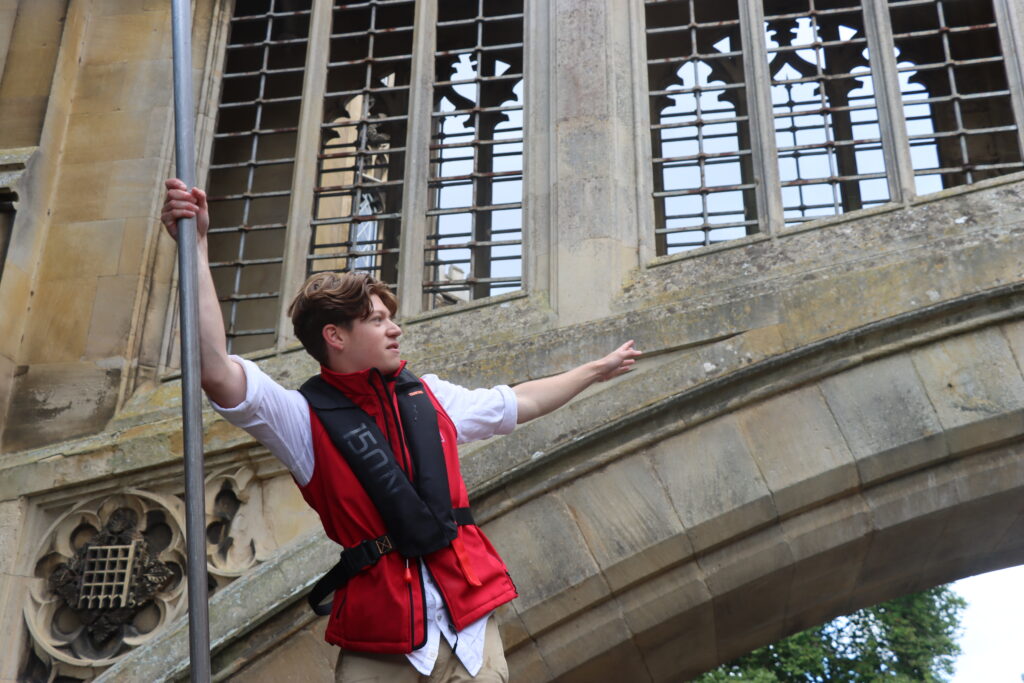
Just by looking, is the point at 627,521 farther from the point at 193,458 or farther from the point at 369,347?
the point at 193,458

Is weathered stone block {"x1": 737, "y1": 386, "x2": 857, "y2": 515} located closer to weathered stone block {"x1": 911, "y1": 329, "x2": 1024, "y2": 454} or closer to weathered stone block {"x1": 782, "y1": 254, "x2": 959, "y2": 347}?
weathered stone block {"x1": 782, "y1": 254, "x2": 959, "y2": 347}

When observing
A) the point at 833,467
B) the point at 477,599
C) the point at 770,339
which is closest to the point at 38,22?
the point at 770,339

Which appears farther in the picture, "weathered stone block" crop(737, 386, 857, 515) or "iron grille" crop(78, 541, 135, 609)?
"iron grille" crop(78, 541, 135, 609)

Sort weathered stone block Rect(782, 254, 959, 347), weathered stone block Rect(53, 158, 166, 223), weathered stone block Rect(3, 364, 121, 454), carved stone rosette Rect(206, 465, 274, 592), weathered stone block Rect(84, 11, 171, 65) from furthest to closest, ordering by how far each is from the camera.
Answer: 1. weathered stone block Rect(84, 11, 171, 65)
2. weathered stone block Rect(53, 158, 166, 223)
3. weathered stone block Rect(3, 364, 121, 454)
4. carved stone rosette Rect(206, 465, 274, 592)
5. weathered stone block Rect(782, 254, 959, 347)

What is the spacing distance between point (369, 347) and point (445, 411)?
0.22 meters

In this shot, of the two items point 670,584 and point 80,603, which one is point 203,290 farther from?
point 80,603

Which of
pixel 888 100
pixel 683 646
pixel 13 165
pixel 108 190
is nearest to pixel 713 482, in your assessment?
pixel 683 646

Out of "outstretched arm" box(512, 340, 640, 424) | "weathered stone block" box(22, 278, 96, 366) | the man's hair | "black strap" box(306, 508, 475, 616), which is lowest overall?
"black strap" box(306, 508, 475, 616)

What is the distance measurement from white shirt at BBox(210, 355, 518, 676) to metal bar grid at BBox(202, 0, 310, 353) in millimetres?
3484

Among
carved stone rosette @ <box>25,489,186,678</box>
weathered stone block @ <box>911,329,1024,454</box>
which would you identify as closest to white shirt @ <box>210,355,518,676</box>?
weathered stone block @ <box>911,329,1024,454</box>

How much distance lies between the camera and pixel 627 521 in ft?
14.2

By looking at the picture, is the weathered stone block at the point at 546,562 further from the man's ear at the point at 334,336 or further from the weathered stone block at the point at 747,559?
the man's ear at the point at 334,336

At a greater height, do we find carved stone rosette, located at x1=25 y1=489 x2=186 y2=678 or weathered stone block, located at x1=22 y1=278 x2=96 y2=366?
weathered stone block, located at x1=22 y1=278 x2=96 y2=366

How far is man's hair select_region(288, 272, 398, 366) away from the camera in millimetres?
2535
